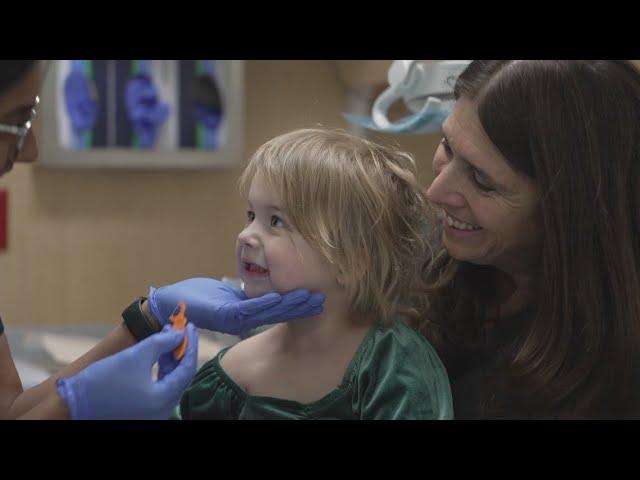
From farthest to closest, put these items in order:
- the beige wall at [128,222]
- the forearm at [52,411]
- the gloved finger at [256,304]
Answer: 1. the beige wall at [128,222]
2. the gloved finger at [256,304]
3. the forearm at [52,411]

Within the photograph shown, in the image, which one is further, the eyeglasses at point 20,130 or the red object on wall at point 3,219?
the red object on wall at point 3,219

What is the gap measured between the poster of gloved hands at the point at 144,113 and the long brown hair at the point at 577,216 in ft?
3.83

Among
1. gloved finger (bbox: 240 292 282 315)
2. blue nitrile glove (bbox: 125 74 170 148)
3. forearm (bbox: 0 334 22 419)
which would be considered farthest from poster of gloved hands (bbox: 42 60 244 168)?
gloved finger (bbox: 240 292 282 315)

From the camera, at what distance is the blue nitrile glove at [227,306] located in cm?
99

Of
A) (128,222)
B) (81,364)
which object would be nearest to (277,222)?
(81,364)

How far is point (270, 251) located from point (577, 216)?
38cm

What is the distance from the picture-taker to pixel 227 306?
991 millimetres

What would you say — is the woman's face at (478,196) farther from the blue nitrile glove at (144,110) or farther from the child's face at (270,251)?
the blue nitrile glove at (144,110)

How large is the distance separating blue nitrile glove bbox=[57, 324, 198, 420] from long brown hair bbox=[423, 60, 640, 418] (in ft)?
1.49

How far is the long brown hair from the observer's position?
3.38 ft

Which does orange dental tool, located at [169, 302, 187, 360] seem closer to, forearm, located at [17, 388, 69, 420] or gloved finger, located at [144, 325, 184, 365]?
gloved finger, located at [144, 325, 184, 365]

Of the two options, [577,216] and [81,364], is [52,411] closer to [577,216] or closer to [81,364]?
[81,364]

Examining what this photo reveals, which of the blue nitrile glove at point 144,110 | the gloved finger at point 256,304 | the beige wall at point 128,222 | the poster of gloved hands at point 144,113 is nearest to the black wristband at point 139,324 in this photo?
the gloved finger at point 256,304

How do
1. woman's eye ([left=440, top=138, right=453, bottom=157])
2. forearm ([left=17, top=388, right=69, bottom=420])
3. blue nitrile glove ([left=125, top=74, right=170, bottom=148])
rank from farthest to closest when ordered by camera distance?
blue nitrile glove ([left=125, top=74, right=170, bottom=148]) < woman's eye ([left=440, top=138, right=453, bottom=157]) < forearm ([left=17, top=388, right=69, bottom=420])
